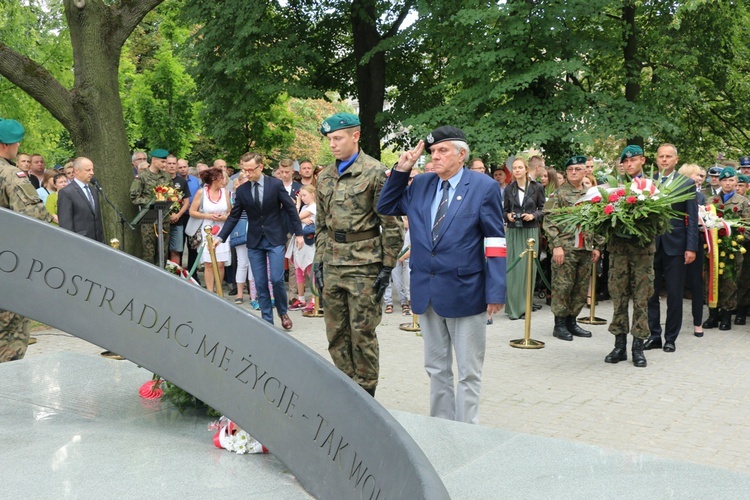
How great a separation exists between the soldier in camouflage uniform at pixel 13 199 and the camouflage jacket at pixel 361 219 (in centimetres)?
289

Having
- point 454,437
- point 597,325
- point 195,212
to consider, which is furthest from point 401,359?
point 195,212

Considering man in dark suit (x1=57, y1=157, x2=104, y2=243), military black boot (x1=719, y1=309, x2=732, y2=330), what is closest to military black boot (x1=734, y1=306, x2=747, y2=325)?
military black boot (x1=719, y1=309, x2=732, y2=330)

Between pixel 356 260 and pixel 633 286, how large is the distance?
3627 mm

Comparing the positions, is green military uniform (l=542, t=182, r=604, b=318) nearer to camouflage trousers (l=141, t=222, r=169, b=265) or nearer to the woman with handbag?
the woman with handbag

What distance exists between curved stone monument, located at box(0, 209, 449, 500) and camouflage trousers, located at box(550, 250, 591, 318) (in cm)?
A: 653

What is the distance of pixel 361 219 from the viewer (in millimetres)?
6234

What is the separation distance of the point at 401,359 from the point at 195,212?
226 inches

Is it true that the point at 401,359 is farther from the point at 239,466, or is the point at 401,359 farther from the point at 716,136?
the point at 716,136

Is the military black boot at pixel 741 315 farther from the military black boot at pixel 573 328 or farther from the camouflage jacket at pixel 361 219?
the camouflage jacket at pixel 361 219

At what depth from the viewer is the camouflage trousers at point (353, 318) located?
6.16 m

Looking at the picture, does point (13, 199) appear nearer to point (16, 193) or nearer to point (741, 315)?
point (16, 193)

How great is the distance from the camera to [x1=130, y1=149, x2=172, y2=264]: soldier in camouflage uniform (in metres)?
13.1

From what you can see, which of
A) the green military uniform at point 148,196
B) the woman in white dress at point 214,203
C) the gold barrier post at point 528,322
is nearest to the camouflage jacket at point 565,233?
the gold barrier post at point 528,322

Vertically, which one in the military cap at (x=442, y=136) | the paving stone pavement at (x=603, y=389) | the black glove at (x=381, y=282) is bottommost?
the paving stone pavement at (x=603, y=389)
